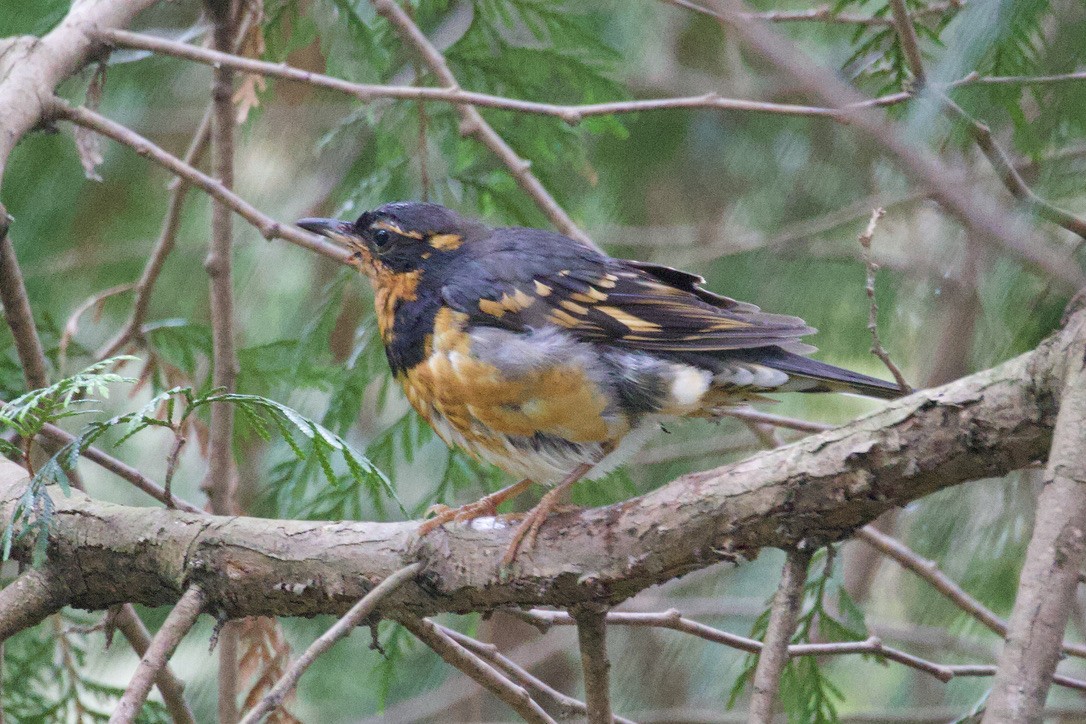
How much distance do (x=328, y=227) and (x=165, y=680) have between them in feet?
5.48

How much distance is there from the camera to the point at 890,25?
329 cm

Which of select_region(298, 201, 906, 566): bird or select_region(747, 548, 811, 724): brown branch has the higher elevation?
select_region(298, 201, 906, 566): bird

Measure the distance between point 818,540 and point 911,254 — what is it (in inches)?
147

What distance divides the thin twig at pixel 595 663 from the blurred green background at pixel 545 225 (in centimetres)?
113

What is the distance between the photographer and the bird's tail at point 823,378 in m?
2.93

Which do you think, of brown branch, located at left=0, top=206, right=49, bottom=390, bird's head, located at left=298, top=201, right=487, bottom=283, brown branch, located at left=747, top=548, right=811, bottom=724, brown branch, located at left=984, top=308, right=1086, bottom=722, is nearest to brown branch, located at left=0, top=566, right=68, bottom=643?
brown branch, located at left=0, top=206, right=49, bottom=390

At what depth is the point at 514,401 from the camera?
320cm

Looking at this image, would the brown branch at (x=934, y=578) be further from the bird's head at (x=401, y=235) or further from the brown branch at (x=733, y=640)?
the bird's head at (x=401, y=235)

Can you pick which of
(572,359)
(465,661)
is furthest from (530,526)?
(572,359)

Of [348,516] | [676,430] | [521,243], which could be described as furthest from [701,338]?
[676,430]

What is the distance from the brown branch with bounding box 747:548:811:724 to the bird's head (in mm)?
1949

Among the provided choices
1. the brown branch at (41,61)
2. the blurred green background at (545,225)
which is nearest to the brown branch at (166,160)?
the brown branch at (41,61)

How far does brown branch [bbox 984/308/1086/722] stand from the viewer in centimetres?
161

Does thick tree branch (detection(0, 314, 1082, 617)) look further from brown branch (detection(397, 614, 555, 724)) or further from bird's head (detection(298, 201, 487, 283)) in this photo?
bird's head (detection(298, 201, 487, 283))
